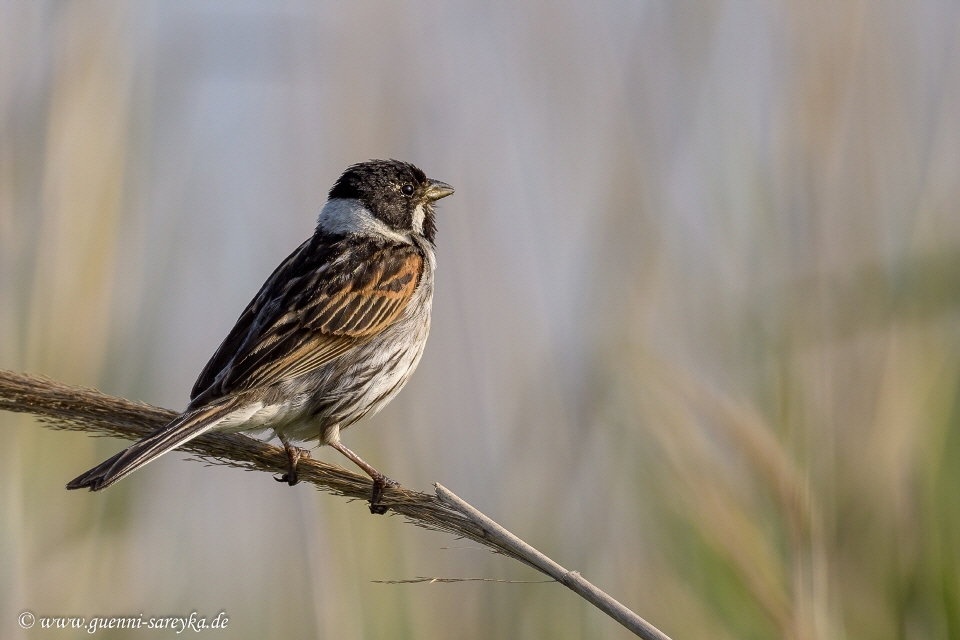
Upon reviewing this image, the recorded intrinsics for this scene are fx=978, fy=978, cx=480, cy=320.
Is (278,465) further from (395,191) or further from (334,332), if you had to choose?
(395,191)

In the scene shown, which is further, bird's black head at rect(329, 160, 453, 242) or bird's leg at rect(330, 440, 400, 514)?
bird's black head at rect(329, 160, 453, 242)

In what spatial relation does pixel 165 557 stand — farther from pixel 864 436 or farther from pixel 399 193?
pixel 864 436

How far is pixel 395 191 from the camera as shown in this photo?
3.70 meters

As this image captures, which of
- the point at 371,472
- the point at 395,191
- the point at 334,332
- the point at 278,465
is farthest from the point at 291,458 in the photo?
the point at 395,191

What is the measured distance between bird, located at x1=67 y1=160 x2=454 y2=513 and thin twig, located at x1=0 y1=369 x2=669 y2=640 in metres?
0.08

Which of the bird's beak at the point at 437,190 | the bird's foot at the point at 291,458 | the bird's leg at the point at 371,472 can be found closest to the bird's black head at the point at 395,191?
the bird's beak at the point at 437,190

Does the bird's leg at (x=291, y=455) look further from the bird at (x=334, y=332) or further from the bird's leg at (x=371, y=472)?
the bird's leg at (x=371, y=472)

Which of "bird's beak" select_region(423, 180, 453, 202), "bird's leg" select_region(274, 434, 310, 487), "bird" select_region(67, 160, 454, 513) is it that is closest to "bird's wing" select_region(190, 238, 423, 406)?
"bird" select_region(67, 160, 454, 513)

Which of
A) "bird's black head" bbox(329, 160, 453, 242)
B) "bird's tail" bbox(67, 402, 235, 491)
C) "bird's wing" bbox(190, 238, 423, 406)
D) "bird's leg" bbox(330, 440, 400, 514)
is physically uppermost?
"bird's black head" bbox(329, 160, 453, 242)

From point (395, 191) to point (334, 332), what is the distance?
2.80 feet

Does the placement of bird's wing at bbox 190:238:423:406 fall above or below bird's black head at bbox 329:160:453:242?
below

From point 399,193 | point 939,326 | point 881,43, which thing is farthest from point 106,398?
point 881,43

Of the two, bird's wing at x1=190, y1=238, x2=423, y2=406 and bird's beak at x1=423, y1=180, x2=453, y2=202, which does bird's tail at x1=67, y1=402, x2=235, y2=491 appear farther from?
bird's beak at x1=423, y1=180, x2=453, y2=202

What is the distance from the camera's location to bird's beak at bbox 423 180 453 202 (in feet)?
12.3
